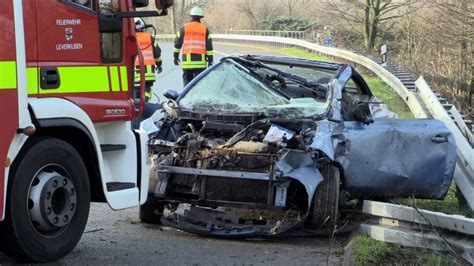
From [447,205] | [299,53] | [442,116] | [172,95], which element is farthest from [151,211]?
[299,53]

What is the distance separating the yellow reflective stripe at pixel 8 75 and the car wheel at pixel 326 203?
9.65 feet

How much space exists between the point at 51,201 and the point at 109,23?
1.40 m

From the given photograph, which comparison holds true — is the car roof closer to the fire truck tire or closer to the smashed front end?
the smashed front end

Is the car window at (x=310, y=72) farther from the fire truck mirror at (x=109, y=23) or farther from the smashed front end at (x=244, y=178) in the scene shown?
the fire truck mirror at (x=109, y=23)

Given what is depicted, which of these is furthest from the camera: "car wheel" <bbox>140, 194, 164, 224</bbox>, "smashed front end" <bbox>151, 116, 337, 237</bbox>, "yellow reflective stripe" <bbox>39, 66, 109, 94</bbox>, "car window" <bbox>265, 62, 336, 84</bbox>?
"car window" <bbox>265, 62, 336, 84</bbox>

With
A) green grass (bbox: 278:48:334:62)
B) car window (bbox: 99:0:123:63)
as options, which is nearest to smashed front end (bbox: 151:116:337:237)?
car window (bbox: 99:0:123:63)

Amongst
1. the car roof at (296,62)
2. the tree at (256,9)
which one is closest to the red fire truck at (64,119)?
the car roof at (296,62)

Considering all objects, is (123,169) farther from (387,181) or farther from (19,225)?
(387,181)

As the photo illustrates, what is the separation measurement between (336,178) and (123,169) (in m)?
1.94

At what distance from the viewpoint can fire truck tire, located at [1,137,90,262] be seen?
4578 mm

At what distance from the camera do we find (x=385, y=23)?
31.5 m

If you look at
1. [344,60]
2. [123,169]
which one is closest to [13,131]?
[123,169]

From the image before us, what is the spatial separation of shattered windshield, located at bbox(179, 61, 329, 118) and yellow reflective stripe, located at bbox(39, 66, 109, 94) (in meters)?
1.89

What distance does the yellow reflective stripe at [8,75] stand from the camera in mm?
4391
